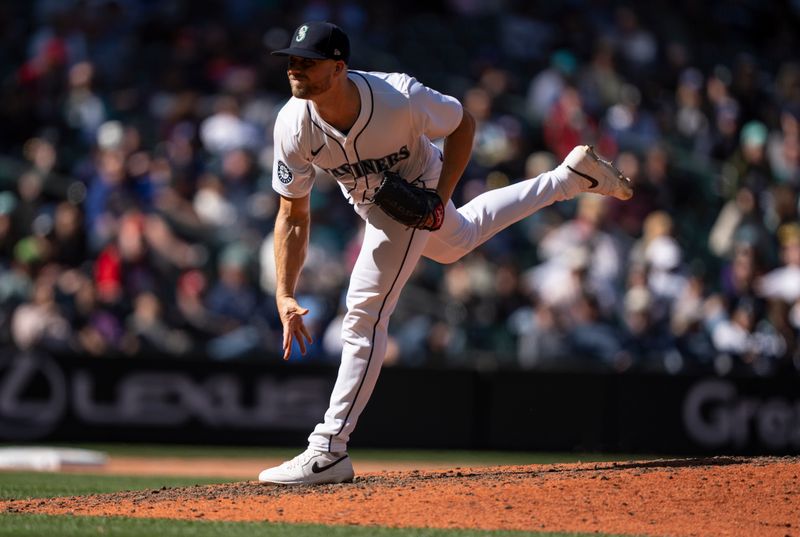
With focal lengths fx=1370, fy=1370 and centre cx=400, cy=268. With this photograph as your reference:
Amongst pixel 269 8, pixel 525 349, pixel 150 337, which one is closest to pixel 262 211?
pixel 150 337

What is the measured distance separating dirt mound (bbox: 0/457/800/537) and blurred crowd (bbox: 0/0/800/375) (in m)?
5.43

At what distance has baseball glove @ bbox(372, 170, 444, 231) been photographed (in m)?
5.94

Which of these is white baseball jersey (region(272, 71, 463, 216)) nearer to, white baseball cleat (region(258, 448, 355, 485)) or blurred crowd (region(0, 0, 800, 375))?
white baseball cleat (region(258, 448, 355, 485))

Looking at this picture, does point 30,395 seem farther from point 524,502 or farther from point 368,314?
point 524,502

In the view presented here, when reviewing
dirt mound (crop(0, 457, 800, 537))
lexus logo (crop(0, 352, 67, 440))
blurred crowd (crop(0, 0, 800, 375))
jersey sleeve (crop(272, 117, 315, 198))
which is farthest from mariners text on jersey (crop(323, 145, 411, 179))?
lexus logo (crop(0, 352, 67, 440))

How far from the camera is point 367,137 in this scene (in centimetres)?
604

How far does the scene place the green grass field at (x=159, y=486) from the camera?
5.14 meters

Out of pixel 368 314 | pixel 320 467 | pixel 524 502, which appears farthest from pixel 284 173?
pixel 524 502

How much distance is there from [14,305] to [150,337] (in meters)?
1.18

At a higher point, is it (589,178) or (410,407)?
(589,178)

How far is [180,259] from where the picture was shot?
476 inches

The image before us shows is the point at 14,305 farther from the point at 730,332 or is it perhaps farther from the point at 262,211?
the point at 730,332

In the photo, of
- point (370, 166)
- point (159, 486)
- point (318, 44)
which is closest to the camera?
point (318, 44)

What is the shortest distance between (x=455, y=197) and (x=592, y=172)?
6199 mm
